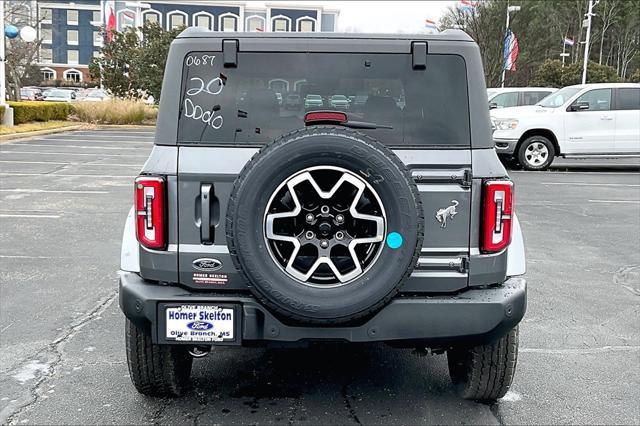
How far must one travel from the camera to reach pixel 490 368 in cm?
376

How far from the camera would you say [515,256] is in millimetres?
3711

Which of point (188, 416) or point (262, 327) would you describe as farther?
point (188, 416)

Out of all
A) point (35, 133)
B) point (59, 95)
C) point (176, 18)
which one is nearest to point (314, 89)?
point (35, 133)

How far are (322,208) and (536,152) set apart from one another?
13453 millimetres

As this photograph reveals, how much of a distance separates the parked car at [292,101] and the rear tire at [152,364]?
1362 mm

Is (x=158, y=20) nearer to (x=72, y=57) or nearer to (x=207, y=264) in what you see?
(x=72, y=57)

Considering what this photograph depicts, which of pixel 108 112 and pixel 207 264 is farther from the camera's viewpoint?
pixel 108 112

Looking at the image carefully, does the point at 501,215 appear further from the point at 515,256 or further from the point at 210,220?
the point at 210,220

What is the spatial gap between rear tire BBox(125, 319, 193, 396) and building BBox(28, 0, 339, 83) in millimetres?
77515

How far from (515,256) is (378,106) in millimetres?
1052

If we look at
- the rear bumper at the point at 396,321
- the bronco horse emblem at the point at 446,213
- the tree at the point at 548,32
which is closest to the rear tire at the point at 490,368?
the rear bumper at the point at 396,321

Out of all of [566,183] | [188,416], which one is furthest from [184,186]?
[566,183]

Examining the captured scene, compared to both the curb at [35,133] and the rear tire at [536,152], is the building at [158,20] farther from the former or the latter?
the rear tire at [536,152]

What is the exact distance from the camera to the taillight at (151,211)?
3434 mm
